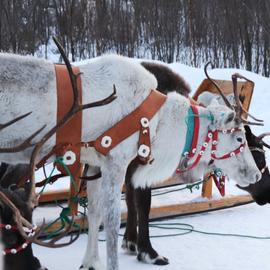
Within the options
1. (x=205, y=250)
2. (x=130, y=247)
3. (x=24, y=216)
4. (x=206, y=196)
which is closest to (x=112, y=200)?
(x=24, y=216)

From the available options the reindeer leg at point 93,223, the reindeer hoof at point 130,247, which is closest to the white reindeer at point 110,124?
the reindeer leg at point 93,223

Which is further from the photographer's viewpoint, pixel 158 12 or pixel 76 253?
pixel 158 12

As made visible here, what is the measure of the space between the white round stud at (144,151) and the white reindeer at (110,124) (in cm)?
3

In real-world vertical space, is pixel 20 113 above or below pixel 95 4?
below

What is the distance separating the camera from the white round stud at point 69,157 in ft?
8.56

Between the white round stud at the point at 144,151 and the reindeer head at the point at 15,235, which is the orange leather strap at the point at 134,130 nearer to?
the white round stud at the point at 144,151

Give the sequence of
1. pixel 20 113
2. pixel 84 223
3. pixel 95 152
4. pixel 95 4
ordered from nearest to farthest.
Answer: pixel 20 113, pixel 95 152, pixel 84 223, pixel 95 4

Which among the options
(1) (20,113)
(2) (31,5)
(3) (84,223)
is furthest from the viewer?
(2) (31,5)

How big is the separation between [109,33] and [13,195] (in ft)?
29.9

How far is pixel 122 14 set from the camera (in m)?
11.4

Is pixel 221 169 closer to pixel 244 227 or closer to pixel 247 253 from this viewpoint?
pixel 247 253

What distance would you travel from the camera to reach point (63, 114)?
2498 millimetres

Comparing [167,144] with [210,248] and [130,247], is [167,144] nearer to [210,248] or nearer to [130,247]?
[130,247]

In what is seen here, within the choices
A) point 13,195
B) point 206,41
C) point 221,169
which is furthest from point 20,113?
point 206,41
